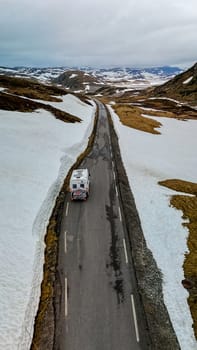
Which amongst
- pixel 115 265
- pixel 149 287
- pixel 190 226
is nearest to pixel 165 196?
pixel 190 226

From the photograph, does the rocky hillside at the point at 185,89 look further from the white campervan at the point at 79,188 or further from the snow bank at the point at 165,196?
the white campervan at the point at 79,188

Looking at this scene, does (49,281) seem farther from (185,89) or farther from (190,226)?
(185,89)

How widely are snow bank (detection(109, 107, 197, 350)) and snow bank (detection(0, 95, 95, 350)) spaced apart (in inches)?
327

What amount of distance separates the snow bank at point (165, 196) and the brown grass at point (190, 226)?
381 mm

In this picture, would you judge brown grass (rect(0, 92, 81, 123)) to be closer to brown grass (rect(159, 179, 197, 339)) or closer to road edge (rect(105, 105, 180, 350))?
brown grass (rect(159, 179, 197, 339))

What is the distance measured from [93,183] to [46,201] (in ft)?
26.2

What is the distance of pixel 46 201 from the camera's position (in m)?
29.3

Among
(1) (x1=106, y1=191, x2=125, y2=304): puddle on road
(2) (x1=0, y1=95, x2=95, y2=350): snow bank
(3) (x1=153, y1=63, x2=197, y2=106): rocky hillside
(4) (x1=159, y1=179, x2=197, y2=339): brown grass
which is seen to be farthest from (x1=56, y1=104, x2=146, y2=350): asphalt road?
(3) (x1=153, y1=63, x2=197, y2=106): rocky hillside

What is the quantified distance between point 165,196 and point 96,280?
1617cm

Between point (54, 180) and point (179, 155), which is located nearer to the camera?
point (54, 180)

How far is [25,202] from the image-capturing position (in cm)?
2809

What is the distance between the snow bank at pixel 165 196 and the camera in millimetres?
17281

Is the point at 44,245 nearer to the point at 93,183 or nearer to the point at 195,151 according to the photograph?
the point at 93,183

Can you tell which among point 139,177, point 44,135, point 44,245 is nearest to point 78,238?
point 44,245
